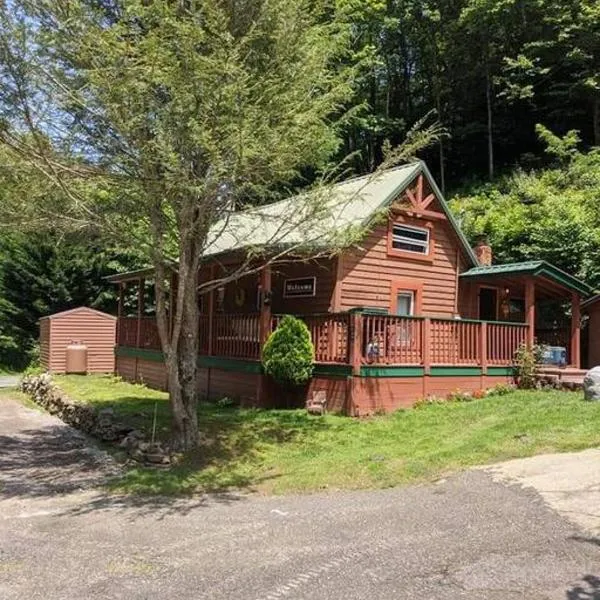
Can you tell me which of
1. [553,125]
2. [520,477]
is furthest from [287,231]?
[553,125]

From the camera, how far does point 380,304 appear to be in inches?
595

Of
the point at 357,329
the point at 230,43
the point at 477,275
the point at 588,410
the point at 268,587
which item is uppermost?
the point at 230,43

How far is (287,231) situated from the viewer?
10.4 metres

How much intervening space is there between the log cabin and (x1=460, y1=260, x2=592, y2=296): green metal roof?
39 mm

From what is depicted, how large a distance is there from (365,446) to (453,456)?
5.11ft

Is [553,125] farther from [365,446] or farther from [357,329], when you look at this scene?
[365,446]

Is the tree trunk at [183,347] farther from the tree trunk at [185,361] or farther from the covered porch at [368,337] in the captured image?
the covered porch at [368,337]

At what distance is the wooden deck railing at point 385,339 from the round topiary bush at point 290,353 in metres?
0.42

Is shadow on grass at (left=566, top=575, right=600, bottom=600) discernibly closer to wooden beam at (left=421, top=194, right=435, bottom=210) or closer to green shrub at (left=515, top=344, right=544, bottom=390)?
green shrub at (left=515, top=344, right=544, bottom=390)

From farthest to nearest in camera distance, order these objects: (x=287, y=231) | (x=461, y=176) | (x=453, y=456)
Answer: (x=461, y=176)
(x=287, y=231)
(x=453, y=456)

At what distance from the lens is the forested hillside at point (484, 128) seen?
76.3 feet

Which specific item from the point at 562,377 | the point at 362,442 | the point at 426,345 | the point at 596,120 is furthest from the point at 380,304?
the point at 596,120

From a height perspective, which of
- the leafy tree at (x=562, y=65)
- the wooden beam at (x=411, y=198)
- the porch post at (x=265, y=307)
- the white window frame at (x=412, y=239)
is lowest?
the porch post at (x=265, y=307)

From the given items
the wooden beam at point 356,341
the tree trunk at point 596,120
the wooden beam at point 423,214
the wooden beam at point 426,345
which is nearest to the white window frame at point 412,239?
the wooden beam at point 423,214
